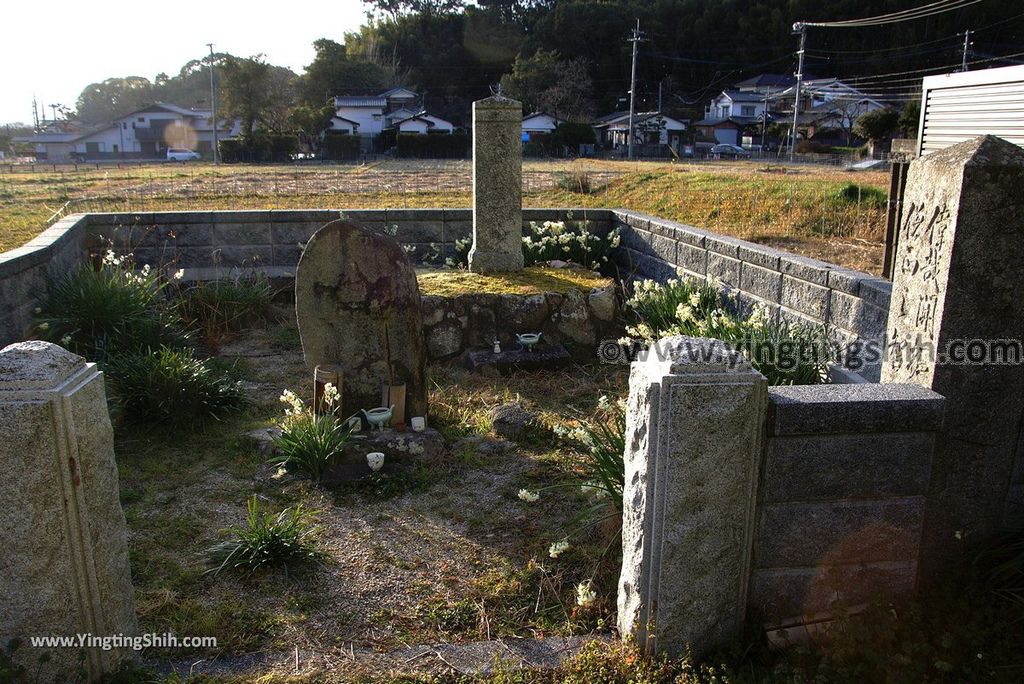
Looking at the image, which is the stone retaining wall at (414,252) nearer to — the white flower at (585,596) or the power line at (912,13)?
the white flower at (585,596)

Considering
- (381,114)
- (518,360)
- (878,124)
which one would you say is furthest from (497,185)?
(381,114)

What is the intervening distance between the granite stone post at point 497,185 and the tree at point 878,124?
3449 cm

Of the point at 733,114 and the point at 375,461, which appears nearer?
the point at 375,461

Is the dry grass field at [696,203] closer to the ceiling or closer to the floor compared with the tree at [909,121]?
closer to the floor

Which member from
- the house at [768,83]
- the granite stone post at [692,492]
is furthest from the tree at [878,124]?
the granite stone post at [692,492]

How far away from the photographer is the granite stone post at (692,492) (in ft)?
8.39

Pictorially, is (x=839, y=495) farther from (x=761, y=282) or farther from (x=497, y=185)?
(x=497, y=185)

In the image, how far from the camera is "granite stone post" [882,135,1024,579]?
272 centimetres

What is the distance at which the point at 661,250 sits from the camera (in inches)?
304

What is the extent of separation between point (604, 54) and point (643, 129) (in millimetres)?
11560

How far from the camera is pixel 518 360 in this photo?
6559 millimetres

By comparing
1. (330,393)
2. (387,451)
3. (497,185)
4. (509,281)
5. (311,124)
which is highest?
(311,124)

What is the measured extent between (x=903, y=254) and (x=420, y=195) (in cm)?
1163

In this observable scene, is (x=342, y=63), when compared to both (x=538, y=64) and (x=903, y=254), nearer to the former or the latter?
(x=538, y=64)
